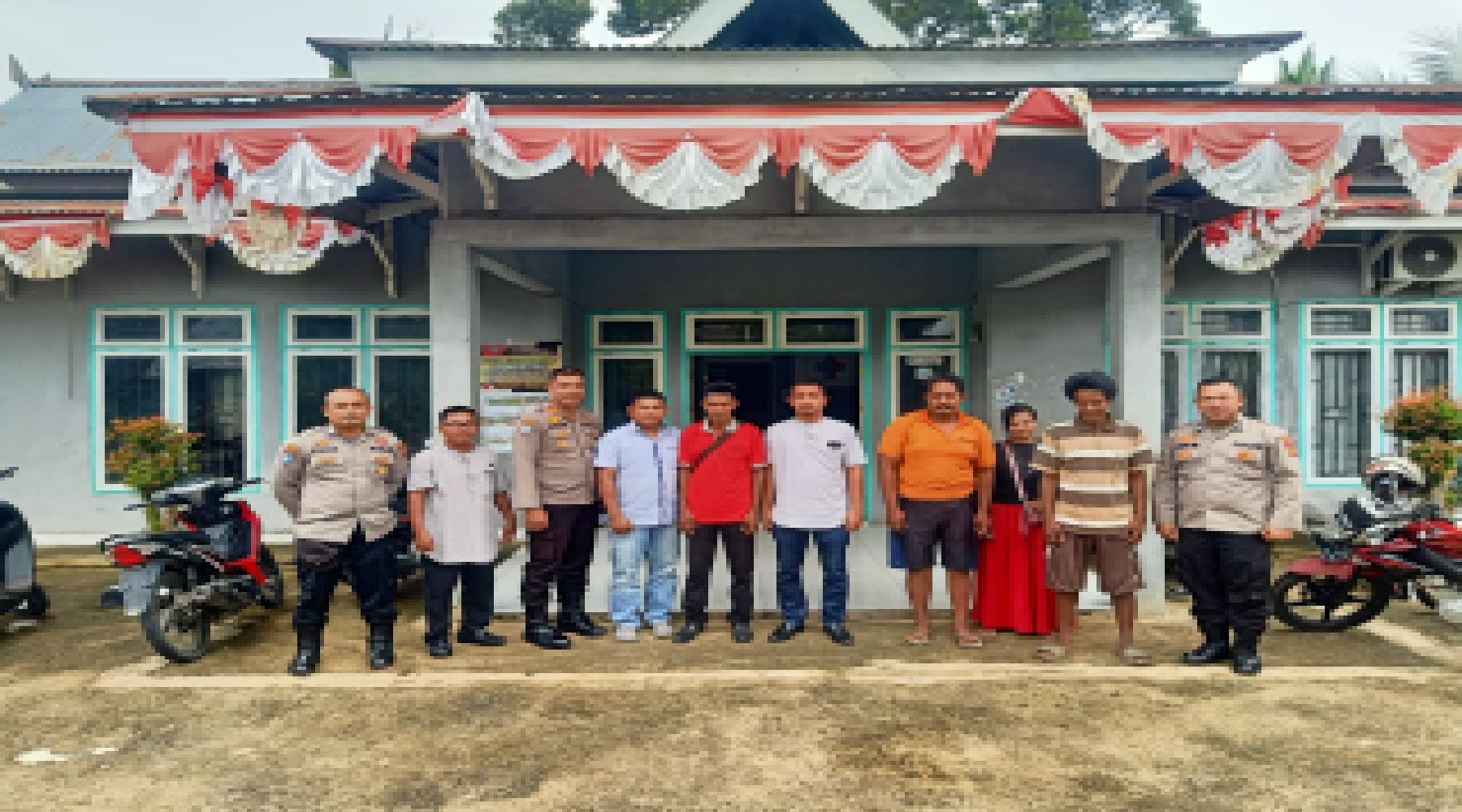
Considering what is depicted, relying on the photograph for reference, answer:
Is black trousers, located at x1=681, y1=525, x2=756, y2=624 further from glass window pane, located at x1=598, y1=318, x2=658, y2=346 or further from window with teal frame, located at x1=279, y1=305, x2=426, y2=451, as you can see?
window with teal frame, located at x1=279, y1=305, x2=426, y2=451

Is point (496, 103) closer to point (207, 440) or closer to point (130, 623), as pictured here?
point (130, 623)

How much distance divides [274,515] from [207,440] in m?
1.01

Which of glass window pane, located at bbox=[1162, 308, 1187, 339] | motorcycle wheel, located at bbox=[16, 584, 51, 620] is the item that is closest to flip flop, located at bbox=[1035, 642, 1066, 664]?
glass window pane, located at bbox=[1162, 308, 1187, 339]

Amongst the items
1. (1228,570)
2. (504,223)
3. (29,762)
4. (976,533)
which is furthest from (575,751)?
(504,223)

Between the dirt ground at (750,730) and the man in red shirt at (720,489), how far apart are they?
425mm

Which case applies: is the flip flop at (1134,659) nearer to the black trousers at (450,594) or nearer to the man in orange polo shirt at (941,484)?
the man in orange polo shirt at (941,484)

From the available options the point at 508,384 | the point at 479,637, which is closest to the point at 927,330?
the point at 508,384

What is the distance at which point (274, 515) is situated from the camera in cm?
879

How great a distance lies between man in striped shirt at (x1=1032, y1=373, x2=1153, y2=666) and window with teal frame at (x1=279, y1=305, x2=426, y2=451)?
6426 millimetres

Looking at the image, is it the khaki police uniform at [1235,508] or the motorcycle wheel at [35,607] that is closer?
the khaki police uniform at [1235,508]

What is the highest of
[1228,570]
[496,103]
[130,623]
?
[496,103]

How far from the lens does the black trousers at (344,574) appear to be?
173 inches

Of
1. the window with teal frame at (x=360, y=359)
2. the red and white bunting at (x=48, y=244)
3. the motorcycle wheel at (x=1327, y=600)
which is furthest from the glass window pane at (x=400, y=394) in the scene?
the motorcycle wheel at (x=1327, y=600)

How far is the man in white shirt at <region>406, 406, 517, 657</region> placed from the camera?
464cm
